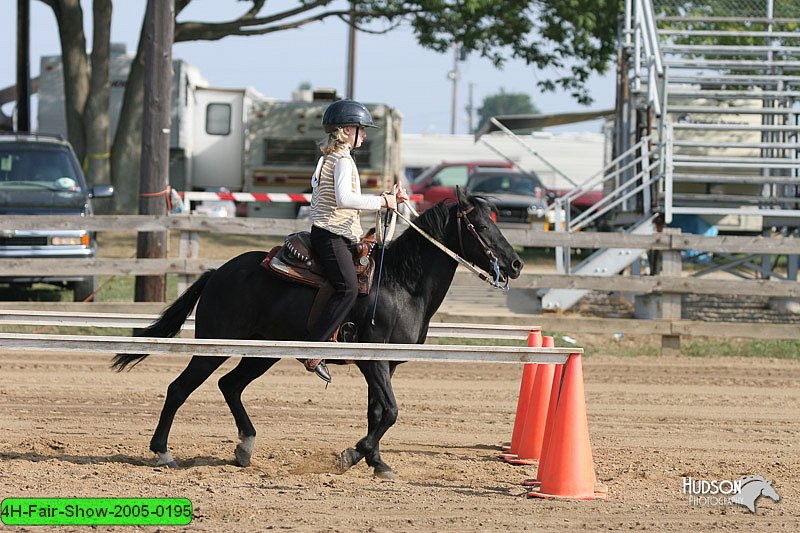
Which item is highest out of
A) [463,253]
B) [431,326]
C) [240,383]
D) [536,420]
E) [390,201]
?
[390,201]

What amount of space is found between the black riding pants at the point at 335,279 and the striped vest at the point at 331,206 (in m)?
0.05

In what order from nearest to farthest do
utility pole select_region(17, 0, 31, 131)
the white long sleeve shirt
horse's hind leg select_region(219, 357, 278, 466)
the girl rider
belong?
1. the white long sleeve shirt
2. the girl rider
3. horse's hind leg select_region(219, 357, 278, 466)
4. utility pole select_region(17, 0, 31, 131)

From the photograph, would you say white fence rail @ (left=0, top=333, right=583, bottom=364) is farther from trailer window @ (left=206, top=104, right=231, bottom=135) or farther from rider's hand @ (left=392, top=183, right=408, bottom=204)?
trailer window @ (left=206, top=104, right=231, bottom=135)

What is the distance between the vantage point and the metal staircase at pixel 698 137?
16.2 m

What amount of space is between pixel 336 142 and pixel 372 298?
41.7 inches

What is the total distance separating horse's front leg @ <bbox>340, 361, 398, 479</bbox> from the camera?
23.3ft

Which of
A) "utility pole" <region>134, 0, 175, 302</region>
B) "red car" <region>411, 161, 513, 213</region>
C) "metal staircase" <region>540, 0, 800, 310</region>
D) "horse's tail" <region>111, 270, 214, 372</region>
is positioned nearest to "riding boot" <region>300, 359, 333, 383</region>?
"horse's tail" <region>111, 270, 214, 372</region>

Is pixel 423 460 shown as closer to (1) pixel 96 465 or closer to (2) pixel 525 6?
(1) pixel 96 465

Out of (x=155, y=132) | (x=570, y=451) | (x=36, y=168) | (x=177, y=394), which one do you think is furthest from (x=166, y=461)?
(x=36, y=168)

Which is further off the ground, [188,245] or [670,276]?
[188,245]

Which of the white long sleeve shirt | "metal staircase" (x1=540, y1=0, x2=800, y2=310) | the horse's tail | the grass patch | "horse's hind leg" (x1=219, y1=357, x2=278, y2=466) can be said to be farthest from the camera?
"metal staircase" (x1=540, y1=0, x2=800, y2=310)

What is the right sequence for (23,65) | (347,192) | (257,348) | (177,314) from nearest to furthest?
(257,348) → (347,192) → (177,314) → (23,65)

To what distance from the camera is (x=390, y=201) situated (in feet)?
23.5

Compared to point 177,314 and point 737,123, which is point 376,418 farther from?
point 737,123
